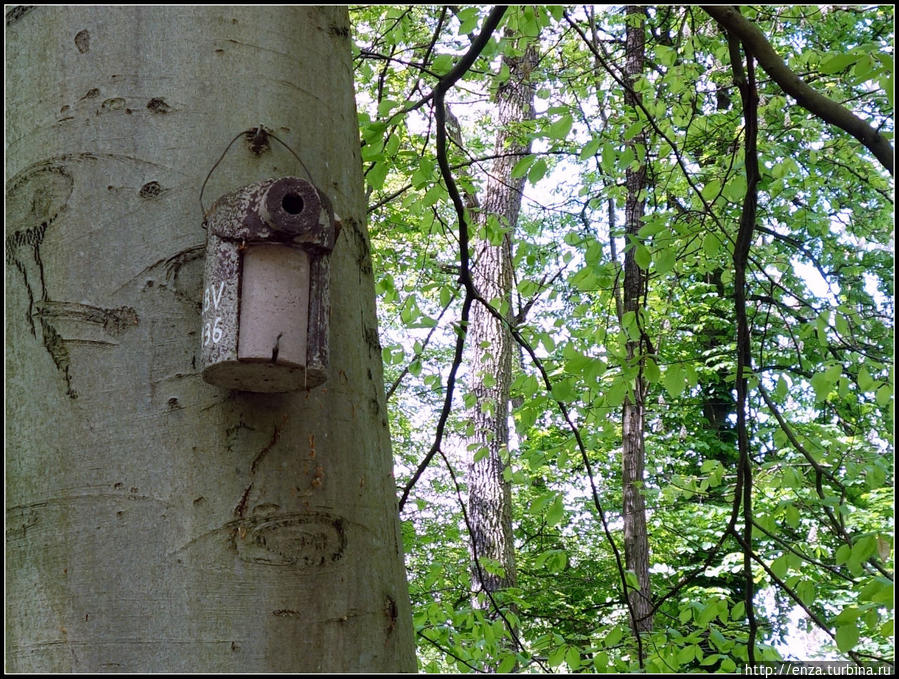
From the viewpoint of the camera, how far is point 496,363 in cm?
789

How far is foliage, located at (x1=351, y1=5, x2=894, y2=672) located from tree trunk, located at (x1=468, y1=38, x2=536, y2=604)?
1.33 feet

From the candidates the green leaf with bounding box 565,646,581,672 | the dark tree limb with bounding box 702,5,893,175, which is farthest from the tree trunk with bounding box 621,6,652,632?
the dark tree limb with bounding box 702,5,893,175

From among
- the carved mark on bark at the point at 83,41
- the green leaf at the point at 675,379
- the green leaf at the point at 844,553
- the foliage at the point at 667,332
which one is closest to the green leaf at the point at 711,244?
the foliage at the point at 667,332

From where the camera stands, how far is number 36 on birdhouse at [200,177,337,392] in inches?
43.9

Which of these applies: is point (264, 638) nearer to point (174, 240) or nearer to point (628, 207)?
point (174, 240)

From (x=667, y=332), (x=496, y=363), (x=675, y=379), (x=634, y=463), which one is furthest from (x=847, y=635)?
(x=496, y=363)

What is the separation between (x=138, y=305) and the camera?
113 centimetres

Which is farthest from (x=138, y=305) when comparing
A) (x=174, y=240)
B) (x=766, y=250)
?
(x=766, y=250)

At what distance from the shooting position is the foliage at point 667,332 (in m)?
2.69

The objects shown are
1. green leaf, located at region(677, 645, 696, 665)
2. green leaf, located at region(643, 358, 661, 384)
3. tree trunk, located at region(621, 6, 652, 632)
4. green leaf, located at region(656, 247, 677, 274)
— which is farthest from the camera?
tree trunk, located at region(621, 6, 652, 632)

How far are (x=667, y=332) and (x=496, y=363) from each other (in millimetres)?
1719

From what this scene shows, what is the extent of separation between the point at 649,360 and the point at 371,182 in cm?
112

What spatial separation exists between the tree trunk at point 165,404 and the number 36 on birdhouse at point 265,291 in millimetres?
31

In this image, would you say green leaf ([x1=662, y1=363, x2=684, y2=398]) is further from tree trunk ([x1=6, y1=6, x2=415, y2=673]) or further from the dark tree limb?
tree trunk ([x1=6, y1=6, x2=415, y2=673])
